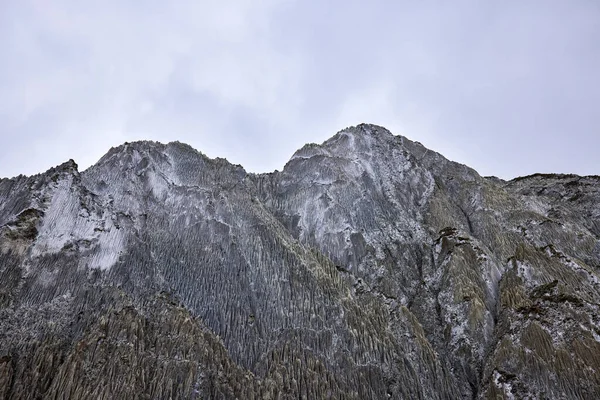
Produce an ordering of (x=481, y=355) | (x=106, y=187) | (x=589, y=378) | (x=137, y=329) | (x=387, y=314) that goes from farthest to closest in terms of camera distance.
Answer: (x=106, y=187)
(x=387, y=314)
(x=481, y=355)
(x=137, y=329)
(x=589, y=378)

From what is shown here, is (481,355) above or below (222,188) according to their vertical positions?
below

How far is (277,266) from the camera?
105ft

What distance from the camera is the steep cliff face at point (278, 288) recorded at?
24.3 meters

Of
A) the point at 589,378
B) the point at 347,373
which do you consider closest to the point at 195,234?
the point at 347,373

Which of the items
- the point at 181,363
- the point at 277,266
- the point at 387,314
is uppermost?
the point at 277,266

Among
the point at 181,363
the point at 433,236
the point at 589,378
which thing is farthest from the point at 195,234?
the point at 589,378

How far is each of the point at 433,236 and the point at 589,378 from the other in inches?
627

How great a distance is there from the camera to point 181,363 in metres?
24.4

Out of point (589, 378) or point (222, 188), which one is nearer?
point (589, 378)

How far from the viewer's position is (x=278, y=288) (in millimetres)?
30734

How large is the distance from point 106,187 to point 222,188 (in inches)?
360

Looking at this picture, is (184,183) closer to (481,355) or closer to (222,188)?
(222,188)

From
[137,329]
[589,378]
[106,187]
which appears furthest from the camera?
[106,187]

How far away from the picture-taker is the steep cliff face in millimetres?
24266
